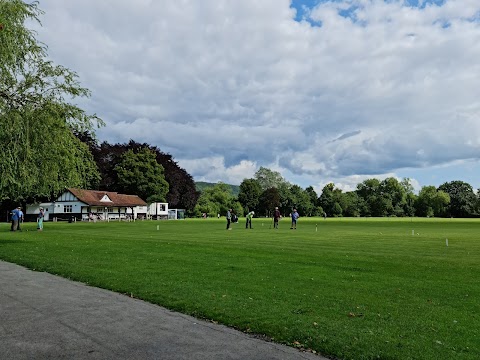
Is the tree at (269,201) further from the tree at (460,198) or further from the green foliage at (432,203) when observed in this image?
the tree at (460,198)

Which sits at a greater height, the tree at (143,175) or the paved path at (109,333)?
the tree at (143,175)

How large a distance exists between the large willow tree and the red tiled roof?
2243 inches

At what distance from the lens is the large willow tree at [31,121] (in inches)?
692

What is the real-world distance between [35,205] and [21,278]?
241ft

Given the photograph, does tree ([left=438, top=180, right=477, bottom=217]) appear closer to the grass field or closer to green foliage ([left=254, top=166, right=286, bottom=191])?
green foliage ([left=254, top=166, right=286, bottom=191])

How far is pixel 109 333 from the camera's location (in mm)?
6707

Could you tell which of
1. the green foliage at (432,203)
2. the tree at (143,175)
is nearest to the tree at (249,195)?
the tree at (143,175)

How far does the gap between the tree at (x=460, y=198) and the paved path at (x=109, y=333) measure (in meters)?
150

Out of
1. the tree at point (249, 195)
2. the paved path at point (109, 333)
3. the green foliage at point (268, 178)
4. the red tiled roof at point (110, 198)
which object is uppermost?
the green foliage at point (268, 178)

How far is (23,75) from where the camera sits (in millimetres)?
19609

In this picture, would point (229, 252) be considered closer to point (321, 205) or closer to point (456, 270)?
→ point (456, 270)

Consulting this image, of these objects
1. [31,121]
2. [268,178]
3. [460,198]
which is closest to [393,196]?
[460,198]

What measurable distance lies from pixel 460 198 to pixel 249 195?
73.6m

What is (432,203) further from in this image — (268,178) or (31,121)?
(31,121)
